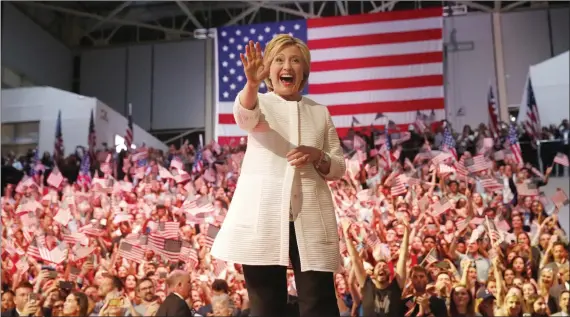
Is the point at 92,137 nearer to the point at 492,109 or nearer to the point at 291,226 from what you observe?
the point at 492,109

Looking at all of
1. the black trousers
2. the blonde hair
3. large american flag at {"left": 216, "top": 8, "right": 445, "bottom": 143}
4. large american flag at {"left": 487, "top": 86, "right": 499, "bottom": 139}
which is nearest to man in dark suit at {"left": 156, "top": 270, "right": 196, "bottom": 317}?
the black trousers

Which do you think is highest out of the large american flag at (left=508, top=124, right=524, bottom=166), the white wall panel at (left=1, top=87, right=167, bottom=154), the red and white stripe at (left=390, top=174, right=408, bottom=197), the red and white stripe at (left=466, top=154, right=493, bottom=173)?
the white wall panel at (left=1, top=87, right=167, bottom=154)

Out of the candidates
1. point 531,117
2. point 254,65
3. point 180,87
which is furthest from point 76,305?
point 180,87

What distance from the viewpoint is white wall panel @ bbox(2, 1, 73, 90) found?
12.7 metres

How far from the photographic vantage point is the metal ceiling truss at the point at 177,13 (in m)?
13.2

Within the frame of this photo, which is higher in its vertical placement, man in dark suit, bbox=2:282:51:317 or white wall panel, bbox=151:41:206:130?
white wall panel, bbox=151:41:206:130

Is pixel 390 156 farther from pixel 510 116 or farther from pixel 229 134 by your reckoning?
pixel 510 116

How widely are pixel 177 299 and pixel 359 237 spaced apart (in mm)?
1756

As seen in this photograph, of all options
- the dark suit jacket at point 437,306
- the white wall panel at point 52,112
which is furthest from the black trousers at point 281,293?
the white wall panel at point 52,112

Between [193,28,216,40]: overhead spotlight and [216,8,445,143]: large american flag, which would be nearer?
[216,8,445,143]: large american flag

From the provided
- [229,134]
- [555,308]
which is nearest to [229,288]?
[555,308]

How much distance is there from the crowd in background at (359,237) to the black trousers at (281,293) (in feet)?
6.27

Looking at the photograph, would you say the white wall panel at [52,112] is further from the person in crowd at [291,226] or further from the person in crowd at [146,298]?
the person in crowd at [146,298]

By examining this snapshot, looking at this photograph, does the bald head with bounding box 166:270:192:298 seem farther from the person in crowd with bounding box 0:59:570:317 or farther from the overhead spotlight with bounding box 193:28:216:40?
the overhead spotlight with bounding box 193:28:216:40
